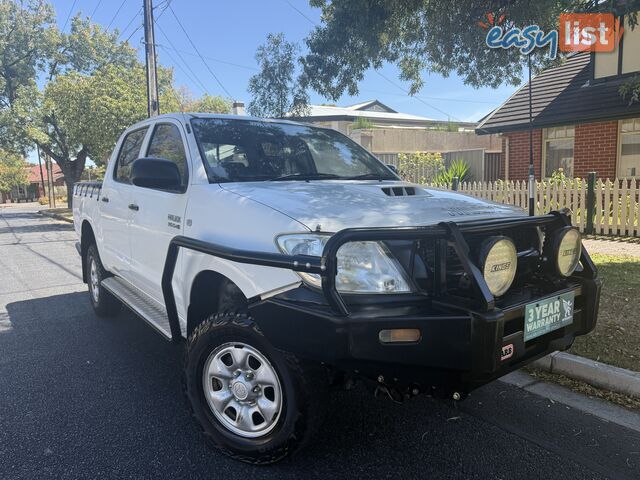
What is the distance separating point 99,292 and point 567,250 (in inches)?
183

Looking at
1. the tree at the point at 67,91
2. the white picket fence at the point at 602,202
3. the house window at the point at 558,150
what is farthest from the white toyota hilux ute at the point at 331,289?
the tree at the point at 67,91

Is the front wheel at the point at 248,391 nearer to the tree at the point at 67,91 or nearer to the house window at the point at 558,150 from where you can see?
the house window at the point at 558,150

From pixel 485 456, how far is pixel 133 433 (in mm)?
2016

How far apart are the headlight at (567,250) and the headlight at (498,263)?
446 mm

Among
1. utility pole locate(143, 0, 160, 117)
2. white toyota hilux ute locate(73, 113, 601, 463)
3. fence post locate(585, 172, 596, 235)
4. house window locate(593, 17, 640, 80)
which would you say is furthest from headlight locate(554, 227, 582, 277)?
utility pole locate(143, 0, 160, 117)

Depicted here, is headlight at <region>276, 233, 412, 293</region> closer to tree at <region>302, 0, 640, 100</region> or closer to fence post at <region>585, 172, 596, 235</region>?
tree at <region>302, 0, 640, 100</region>

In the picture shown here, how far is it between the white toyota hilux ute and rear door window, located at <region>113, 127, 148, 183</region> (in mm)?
1261

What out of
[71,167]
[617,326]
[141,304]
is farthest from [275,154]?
[71,167]

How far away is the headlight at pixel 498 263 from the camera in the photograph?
→ 2.39 metres

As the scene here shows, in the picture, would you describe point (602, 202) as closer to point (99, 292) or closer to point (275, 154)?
point (275, 154)

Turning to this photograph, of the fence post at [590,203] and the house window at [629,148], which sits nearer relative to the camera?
the fence post at [590,203]

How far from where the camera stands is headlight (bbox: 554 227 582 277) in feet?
9.18

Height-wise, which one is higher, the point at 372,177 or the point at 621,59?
the point at 621,59

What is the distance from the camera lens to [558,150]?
14.2m
